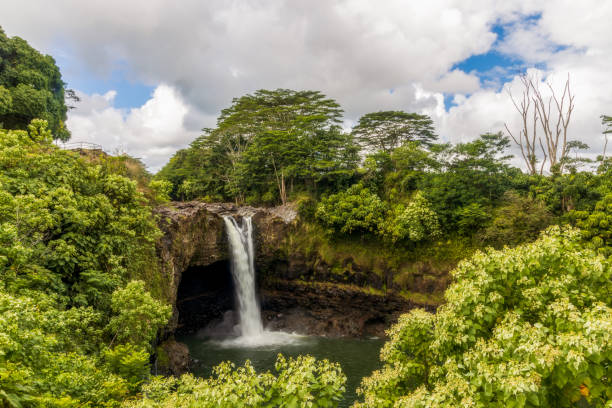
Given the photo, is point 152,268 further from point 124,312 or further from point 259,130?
point 259,130

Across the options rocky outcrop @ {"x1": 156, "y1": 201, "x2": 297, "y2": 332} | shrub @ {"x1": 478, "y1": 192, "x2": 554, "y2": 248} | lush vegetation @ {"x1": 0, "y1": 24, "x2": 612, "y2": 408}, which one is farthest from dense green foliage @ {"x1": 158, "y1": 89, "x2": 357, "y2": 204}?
shrub @ {"x1": 478, "y1": 192, "x2": 554, "y2": 248}

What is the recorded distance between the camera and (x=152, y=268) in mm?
14625

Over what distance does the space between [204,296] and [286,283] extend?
6.37m

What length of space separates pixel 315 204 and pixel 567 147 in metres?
19.5

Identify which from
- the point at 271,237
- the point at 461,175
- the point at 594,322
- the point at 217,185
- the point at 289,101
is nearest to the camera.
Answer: the point at 594,322

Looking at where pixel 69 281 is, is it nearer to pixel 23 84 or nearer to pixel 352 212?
pixel 352 212

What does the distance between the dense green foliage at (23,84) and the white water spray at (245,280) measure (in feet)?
43.5

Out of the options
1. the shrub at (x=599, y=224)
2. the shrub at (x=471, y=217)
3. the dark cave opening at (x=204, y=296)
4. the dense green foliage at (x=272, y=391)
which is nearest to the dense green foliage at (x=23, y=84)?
the dark cave opening at (x=204, y=296)

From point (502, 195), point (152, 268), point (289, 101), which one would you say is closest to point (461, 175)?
point (502, 195)

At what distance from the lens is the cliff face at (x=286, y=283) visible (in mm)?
21094

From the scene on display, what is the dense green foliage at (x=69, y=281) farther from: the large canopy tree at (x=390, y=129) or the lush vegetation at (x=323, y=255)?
the large canopy tree at (x=390, y=129)

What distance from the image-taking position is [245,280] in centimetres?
2302

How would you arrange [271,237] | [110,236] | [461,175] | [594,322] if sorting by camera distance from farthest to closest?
1. [271,237]
2. [461,175]
3. [110,236]
4. [594,322]

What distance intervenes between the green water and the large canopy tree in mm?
17834
